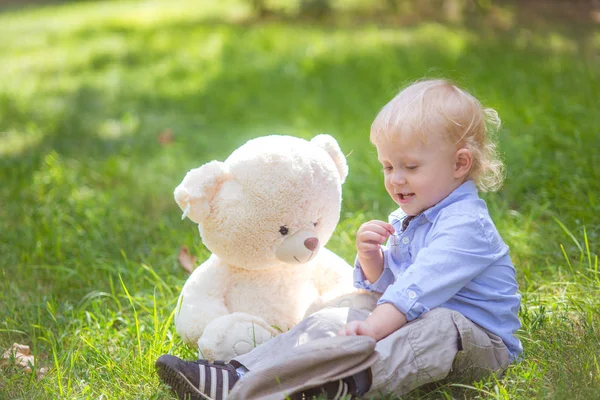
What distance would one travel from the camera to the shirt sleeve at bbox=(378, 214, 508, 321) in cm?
204

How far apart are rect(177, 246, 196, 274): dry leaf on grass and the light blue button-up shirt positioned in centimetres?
109

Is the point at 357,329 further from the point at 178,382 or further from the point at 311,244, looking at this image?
the point at 178,382

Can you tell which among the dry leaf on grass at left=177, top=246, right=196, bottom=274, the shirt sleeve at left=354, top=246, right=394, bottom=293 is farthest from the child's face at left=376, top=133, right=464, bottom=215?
the dry leaf on grass at left=177, top=246, right=196, bottom=274

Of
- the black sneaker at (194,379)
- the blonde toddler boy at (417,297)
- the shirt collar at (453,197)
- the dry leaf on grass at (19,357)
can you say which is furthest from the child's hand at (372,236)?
the dry leaf on grass at (19,357)

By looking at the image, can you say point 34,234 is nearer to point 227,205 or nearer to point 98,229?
point 98,229

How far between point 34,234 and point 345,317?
1.98m

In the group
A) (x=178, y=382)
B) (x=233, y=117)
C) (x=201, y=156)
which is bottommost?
(x=233, y=117)

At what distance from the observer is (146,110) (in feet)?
19.5

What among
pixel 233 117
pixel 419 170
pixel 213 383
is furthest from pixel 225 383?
pixel 233 117

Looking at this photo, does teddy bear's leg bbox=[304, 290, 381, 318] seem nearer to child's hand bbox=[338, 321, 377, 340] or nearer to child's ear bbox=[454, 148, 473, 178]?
child's hand bbox=[338, 321, 377, 340]

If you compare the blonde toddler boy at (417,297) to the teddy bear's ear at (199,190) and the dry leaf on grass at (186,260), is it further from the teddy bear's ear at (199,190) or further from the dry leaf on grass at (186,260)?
the dry leaf on grass at (186,260)

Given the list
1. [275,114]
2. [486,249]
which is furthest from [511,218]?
[275,114]

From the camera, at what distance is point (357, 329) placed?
2020 millimetres

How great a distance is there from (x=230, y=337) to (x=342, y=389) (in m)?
0.45
